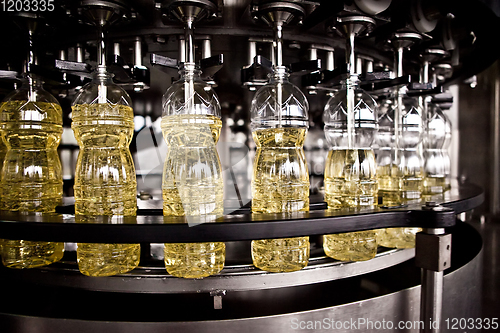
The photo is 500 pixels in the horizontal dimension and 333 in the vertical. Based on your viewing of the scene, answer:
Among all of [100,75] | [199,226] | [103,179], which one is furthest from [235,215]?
[100,75]

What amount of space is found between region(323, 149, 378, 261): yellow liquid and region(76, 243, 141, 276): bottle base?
53 cm

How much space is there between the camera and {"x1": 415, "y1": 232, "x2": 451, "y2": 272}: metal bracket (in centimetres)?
81

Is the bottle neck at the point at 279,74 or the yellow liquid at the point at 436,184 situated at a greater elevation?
the bottle neck at the point at 279,74

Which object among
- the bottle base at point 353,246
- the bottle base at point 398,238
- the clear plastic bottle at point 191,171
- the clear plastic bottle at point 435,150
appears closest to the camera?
the clear plastic bottle at point 191,171

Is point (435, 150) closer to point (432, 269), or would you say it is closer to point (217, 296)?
point (432, 269)

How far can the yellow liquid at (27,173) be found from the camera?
89 cm

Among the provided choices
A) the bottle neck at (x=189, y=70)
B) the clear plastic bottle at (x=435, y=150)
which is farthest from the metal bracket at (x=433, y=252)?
the bottle neck at (x=189, y=70)

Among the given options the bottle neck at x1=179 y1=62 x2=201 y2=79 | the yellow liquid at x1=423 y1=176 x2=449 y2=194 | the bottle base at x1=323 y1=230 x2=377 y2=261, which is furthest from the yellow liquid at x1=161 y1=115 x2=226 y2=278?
the yellow liquid at x1=423 y1=176 x2=449 y2=194

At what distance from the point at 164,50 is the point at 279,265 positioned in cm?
79

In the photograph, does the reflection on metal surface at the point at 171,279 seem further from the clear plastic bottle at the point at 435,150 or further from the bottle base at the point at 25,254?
the clear plastic bottle at the point at 435,150

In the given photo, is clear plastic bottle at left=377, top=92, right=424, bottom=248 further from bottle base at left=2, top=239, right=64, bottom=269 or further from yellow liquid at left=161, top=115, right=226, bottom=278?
bottle base at left=2, top=239, right=64, bottom=269

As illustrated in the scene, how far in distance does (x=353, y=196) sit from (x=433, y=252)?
231mm

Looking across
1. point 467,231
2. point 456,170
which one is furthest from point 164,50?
point 456,170

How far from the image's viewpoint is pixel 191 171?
0.81m
